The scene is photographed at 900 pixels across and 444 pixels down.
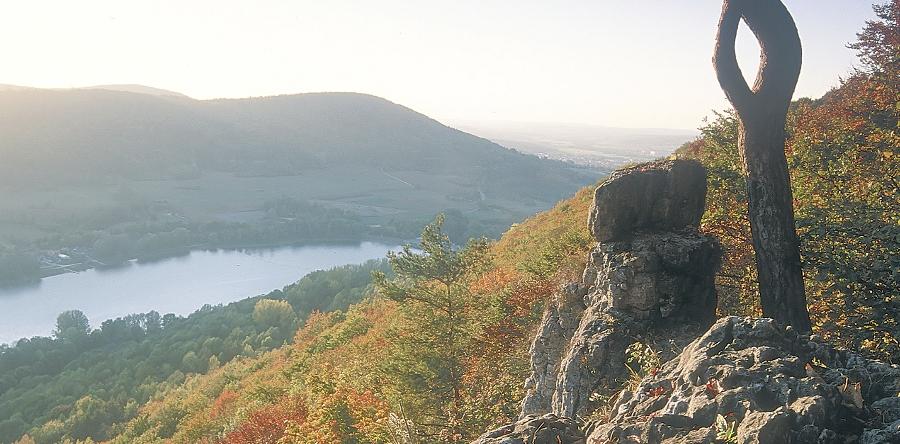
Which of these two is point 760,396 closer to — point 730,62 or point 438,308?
point 730,62

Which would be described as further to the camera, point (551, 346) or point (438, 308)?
point (438, 308)

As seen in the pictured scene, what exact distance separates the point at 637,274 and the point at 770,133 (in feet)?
9.98

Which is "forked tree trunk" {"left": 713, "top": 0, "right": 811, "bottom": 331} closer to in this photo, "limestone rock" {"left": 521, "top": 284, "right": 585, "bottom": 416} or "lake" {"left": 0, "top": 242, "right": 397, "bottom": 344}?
"limestone rock" {"left": 521, "top": 284, "right": 585, "bottom": 416}

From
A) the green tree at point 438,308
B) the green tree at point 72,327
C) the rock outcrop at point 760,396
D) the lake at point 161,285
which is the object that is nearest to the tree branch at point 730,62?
the rock outcrop at point 760,396

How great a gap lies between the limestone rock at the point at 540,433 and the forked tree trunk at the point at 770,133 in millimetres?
4434

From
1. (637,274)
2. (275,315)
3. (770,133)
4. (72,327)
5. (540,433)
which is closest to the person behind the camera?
(540,433)

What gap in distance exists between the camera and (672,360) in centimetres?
562

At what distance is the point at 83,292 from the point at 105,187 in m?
103

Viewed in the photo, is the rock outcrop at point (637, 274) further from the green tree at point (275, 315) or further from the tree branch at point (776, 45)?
the green tree at point (275, 315)

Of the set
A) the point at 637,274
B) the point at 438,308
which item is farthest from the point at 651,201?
the point at 438,308

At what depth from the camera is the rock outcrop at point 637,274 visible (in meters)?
7.93

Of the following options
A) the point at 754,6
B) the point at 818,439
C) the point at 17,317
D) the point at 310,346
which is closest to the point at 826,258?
the point at 754,6

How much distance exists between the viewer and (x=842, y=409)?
401 centimetres

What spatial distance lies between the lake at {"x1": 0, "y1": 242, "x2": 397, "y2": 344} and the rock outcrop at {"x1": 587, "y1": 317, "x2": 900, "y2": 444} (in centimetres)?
9975
